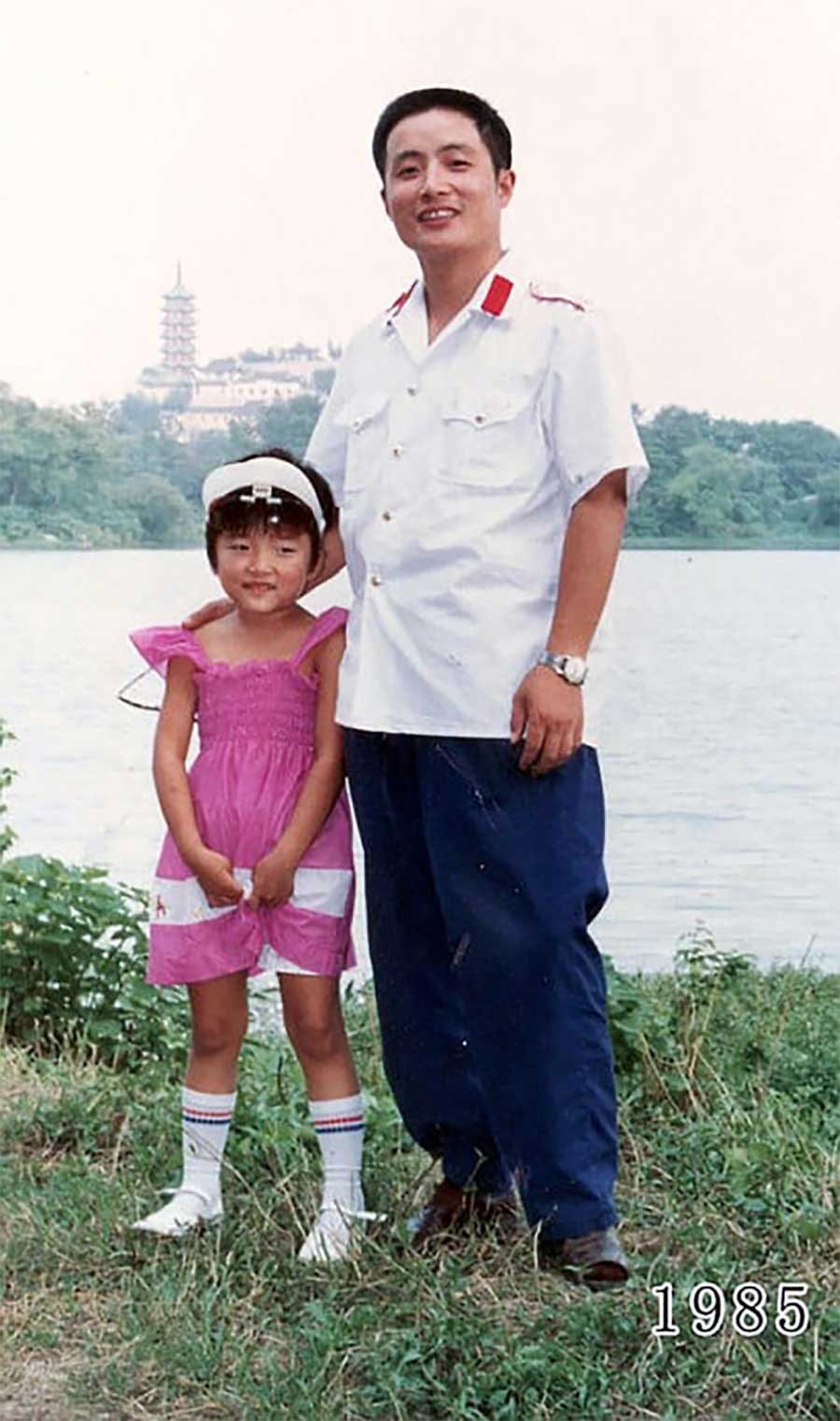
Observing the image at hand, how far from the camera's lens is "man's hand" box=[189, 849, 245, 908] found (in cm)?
341

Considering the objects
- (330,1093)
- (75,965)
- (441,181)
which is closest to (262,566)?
(441,181)

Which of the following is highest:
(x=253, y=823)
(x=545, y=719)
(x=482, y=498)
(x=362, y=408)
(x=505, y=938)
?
(x=362, y=408)

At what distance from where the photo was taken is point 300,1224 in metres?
3.56

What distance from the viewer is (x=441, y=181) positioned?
327 centimetres

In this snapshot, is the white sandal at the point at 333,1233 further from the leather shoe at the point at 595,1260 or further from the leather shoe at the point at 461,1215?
the leather shoe at the point at 595,1260

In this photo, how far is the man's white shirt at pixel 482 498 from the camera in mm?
3238

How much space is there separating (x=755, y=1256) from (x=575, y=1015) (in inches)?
20.3

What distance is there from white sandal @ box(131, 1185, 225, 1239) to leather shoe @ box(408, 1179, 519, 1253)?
1.08 feet

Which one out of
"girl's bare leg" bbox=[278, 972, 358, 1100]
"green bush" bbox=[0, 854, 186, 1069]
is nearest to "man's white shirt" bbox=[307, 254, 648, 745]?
"girl's bare leg" bbox=[278, 972, 358, 1100]

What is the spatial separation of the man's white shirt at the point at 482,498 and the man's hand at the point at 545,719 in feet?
0.12

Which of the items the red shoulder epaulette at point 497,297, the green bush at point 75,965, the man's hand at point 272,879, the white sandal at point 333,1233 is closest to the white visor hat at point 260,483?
the red shoulder epaulette at point 497,297

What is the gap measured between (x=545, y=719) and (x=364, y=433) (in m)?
0.57

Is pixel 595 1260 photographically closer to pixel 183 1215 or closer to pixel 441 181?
pixel 183 1215

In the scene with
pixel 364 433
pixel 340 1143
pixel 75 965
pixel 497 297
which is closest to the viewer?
pixel 497 297
